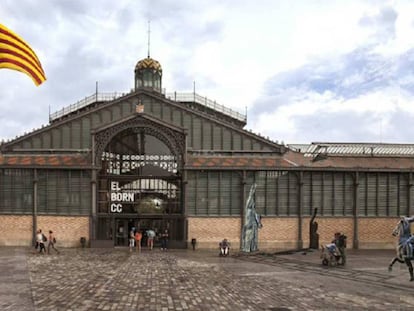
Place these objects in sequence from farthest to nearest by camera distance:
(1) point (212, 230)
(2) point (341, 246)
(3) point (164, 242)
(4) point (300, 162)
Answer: (4) point (300, 162)
(1) point (212, 230)
(3) point (164, 242)
(2) point (341, 246)

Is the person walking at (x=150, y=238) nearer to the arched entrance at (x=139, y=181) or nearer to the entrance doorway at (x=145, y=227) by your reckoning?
the entrance doorway at (x=145, y=227)

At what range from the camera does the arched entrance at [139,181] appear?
33.7 metres

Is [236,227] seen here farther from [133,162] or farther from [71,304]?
[71,304]

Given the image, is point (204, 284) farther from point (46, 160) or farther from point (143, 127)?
point (46, 160)

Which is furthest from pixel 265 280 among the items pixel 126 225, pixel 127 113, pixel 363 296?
pixel 127 113

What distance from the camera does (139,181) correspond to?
34.2m

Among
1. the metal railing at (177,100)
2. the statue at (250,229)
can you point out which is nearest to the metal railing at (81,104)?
the metal railing at (177,100)

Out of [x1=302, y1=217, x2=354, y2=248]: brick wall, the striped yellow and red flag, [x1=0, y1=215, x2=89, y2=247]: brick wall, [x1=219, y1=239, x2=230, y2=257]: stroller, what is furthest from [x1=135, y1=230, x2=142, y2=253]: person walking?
the striped yellow and red flag

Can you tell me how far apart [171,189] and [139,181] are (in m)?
2.66

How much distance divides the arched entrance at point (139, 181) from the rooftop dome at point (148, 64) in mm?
11039

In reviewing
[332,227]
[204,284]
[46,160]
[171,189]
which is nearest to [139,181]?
[171,189]

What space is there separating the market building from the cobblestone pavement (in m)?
5.90

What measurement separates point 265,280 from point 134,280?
5.78m

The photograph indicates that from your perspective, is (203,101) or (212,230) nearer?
(212,230)
